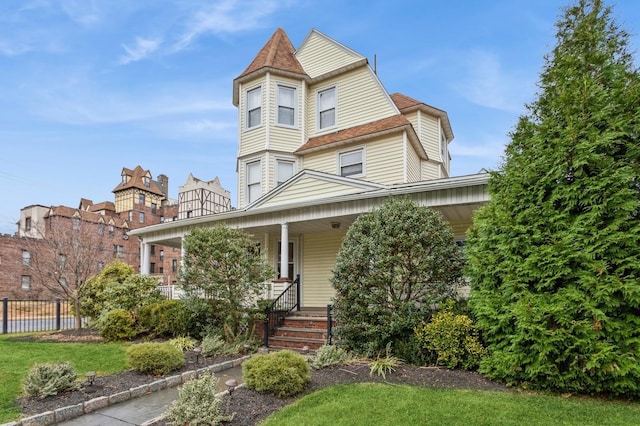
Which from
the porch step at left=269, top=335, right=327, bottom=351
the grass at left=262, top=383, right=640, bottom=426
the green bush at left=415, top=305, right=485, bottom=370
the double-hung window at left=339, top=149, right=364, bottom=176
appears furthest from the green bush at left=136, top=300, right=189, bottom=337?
the double-hung window at left=339, top=149, right=364, bottom=176

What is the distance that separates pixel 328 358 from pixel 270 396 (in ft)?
5.61

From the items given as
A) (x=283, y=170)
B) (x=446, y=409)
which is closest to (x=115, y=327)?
(x=283, y=170)

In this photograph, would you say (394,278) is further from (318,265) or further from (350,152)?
(350,152)

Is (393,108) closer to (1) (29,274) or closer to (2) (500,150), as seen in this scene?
(2) (500,150)

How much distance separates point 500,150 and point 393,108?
23.9 ft

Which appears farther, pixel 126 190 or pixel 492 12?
pixel 126 190

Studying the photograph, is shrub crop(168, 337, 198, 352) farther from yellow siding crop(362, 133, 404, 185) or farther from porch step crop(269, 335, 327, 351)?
yellow siding crop(362, 133, 404, 185)

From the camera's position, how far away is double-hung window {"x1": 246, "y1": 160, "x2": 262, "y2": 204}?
553 inches

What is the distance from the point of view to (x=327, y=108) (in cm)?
1433

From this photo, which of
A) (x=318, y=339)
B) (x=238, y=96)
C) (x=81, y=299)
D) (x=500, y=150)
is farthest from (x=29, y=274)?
(x=500, y=150)

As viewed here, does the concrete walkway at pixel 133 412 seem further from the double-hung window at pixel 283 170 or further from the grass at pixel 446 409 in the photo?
the double-hung window at pixel 283 170

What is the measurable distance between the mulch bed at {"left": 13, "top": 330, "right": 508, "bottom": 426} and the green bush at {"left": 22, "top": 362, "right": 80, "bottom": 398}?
0.09 m

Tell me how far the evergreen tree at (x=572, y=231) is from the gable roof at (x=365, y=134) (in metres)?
6.16

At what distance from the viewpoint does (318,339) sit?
8797 mm
